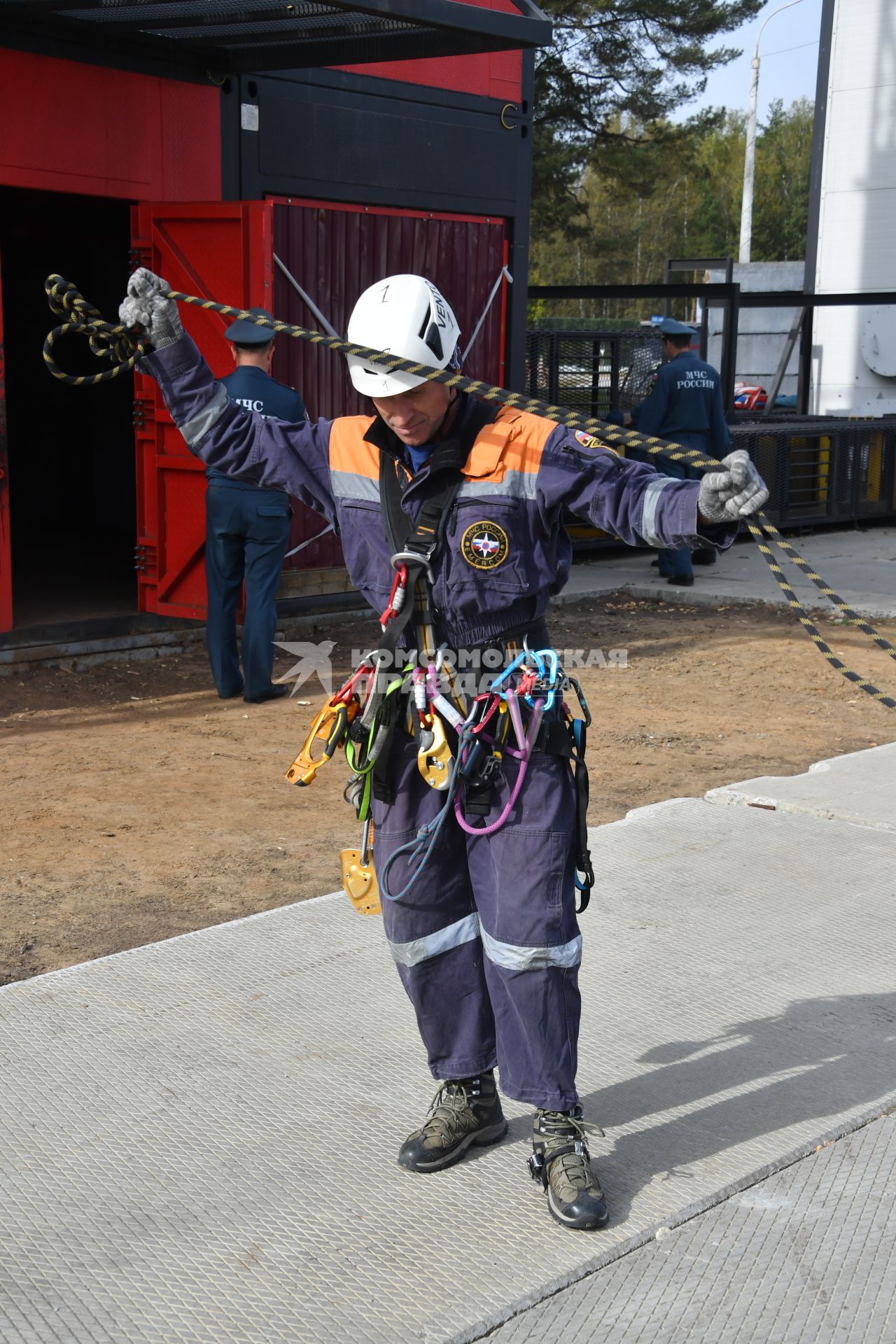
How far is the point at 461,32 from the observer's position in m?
8.06

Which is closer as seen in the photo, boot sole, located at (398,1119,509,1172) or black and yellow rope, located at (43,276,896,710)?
black and yellow rope, located at (43,276,896,710)

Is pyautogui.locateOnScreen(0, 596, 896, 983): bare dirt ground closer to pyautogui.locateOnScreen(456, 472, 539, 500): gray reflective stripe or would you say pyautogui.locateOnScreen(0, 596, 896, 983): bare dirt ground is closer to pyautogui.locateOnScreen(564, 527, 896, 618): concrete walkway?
pyautogui.locateOnScreen(564, 527, 896, 618): concrete walkway

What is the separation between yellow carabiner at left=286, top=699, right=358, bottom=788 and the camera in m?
3.21

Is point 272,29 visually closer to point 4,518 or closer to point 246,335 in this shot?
point 246,335

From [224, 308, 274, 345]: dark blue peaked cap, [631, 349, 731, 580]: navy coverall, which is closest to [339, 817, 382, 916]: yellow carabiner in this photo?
[224, 308, 274, 345]: dark blue peaked cap

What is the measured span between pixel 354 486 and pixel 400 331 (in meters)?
0.39

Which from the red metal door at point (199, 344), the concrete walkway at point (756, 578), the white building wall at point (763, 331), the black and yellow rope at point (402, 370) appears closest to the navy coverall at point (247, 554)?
the red metal door at point (199, 344)

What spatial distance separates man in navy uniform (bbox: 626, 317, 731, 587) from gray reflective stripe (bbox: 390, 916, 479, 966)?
28.4 feet

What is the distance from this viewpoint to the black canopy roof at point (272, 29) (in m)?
7.71

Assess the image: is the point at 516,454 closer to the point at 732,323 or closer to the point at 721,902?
the point at 721,902

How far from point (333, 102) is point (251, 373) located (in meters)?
3.31

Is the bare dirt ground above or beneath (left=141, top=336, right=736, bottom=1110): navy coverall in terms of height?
beneath

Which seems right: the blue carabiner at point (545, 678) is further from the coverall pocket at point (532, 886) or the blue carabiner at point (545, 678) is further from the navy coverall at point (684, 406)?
the navy coverall at point (684, 406)

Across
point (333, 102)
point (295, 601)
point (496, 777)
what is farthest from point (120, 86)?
point (496, 777)
